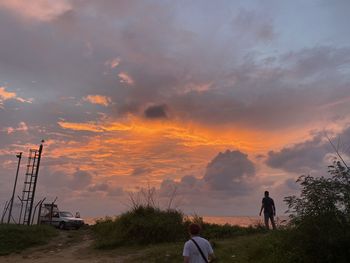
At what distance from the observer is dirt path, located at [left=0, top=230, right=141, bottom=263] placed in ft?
60.8

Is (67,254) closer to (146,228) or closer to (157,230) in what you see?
(146,228)

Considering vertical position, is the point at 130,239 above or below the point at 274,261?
above

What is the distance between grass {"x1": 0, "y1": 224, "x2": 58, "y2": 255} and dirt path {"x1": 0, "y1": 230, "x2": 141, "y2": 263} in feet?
2.18

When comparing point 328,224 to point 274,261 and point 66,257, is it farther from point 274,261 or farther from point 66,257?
point 66,257

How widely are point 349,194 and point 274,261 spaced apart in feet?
9.81

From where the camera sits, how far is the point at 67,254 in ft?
67.4

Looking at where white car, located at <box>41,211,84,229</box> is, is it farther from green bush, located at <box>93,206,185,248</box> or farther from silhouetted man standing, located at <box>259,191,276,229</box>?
silhouetted man standing, located at <box>259,191,276,229</box>

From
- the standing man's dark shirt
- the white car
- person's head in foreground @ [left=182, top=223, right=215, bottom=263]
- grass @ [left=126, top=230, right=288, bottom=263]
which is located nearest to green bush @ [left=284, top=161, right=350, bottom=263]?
grass @ [left=126, top=230, right=288, bottom=263]

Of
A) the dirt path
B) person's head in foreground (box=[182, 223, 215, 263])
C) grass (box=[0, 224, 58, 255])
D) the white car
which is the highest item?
the white car

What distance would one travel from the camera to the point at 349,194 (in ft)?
37.9

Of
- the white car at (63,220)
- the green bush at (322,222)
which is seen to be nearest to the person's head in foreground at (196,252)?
Answer: the green bush at (322,222)

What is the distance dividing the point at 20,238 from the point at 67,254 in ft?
16.3

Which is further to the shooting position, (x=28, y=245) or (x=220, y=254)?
(x=28, y=245)

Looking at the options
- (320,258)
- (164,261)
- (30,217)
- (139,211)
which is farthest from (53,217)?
(320,258)
